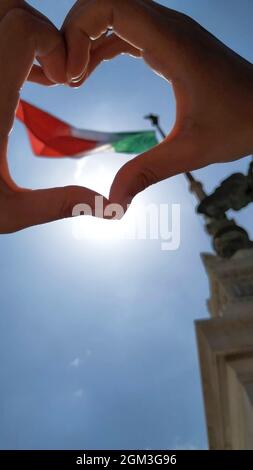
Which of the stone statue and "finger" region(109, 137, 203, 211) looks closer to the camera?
"finger" region(109, 137, 203, 211)

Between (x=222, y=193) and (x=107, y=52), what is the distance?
24.6 ft

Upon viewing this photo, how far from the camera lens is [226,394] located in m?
4.88

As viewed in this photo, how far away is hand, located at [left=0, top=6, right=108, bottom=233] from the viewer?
96.2 inches

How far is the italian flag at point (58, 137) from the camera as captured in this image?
1220 centimetres

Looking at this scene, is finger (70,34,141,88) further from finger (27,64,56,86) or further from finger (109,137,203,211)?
finger (109,137,203,211)

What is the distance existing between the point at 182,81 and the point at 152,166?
0.57 meters

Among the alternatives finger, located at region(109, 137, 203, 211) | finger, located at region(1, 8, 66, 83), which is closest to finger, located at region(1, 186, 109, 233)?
finger, located at region(109, 137, 203, 211)

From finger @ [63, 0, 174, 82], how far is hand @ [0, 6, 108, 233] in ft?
0.55

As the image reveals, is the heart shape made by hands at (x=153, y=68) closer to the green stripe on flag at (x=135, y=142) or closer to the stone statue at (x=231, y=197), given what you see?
the stone statue at (x=231, y=197)

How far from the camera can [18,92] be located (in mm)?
2537

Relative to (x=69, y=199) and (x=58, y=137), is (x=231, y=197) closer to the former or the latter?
(x=58, y=137)
